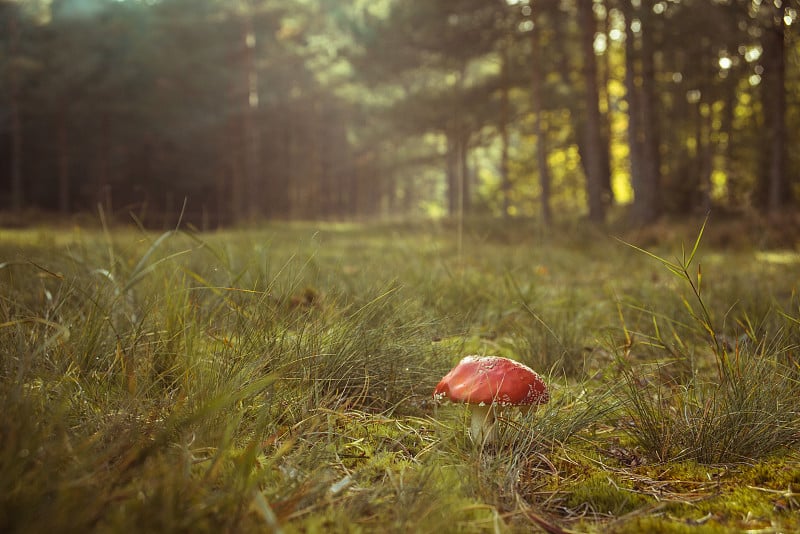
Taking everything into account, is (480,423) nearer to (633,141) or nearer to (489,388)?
(489,388)

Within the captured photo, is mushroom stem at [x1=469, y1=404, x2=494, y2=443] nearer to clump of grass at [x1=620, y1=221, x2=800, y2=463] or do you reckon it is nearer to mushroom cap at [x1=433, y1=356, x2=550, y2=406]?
mushroom cap at [x1=433, y1=356, x2=550, y2=406]

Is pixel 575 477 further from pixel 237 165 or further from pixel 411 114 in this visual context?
pixel 237 165

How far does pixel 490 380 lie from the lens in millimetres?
1637

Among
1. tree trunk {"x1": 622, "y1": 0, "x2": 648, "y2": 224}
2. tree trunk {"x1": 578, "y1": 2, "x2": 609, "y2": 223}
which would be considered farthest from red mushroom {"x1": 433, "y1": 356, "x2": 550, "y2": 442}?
tree trunk {"x1": 578, "y1": 2, "x2": 609, "y2": 223}

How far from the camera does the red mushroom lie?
162 cm

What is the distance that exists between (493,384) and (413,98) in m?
18.1

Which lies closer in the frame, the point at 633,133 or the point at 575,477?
the point at 575,477

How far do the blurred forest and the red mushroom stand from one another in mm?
3728

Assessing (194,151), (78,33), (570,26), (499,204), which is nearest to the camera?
(570,26)

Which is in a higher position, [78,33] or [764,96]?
[78,33]

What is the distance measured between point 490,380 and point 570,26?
1830cm

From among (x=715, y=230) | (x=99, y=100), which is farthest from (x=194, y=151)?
(x=715, y=230)

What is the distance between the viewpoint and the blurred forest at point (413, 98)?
13000mm

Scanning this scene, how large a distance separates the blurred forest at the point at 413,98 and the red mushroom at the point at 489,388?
3.73 meters
